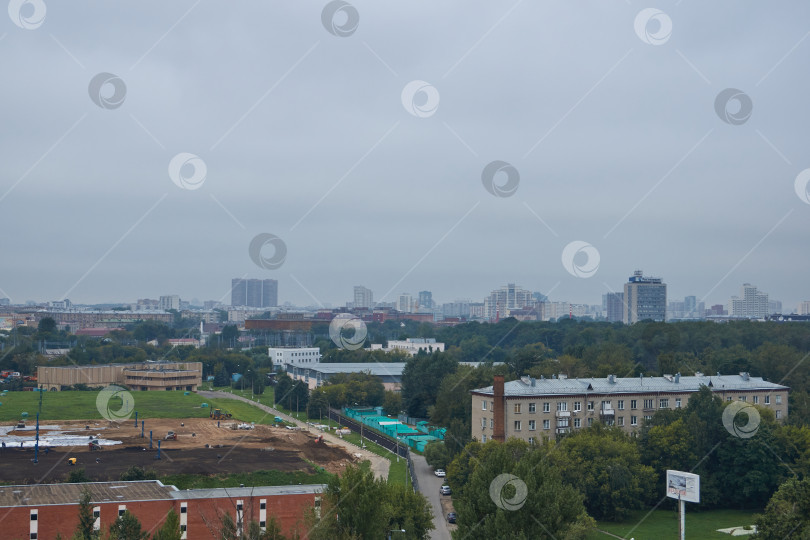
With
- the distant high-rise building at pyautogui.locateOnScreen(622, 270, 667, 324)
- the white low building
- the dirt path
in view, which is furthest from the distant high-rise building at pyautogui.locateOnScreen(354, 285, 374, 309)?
the dirt path

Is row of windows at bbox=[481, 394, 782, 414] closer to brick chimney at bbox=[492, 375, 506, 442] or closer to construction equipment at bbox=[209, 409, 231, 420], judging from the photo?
brick chimney at bbox=[492, 375, 506, 442]

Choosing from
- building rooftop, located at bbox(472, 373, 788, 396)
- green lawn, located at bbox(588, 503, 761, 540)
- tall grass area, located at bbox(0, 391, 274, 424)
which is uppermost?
building rooftop, located at bbox(472, 373, 788, 396)

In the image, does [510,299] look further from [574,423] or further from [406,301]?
[574,423]

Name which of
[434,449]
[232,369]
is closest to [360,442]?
[434,449]

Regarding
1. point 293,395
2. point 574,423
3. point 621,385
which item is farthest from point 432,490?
point 293,395

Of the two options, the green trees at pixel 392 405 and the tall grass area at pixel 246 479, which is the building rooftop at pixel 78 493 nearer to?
the tall grass area at pixel 246 479

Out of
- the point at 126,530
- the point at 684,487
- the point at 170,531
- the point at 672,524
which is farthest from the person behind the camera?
the point at 672,524
